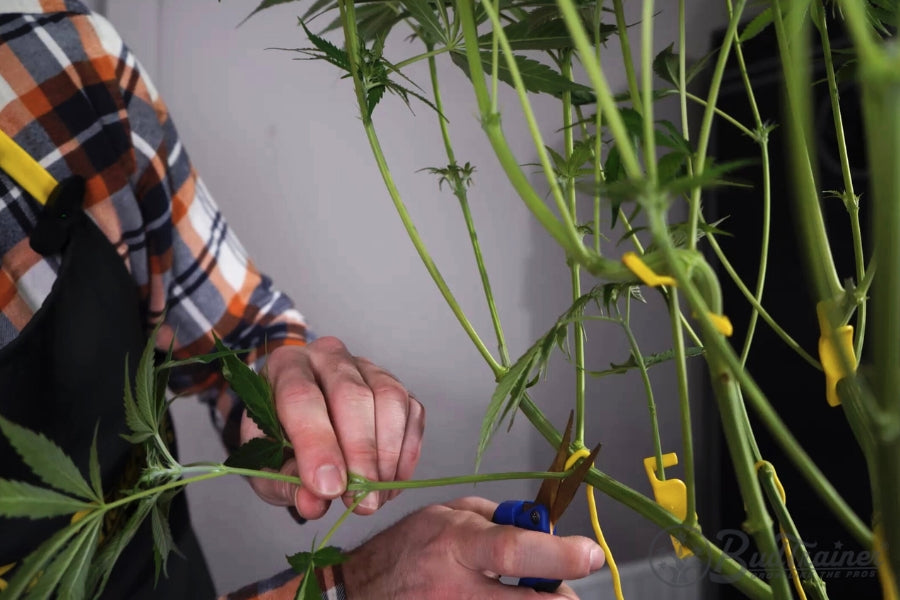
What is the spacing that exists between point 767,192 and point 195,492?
3.15ft

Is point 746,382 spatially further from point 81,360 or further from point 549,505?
point 81,360

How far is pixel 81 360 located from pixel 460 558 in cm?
43

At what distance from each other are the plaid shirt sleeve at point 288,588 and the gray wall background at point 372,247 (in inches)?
24.6

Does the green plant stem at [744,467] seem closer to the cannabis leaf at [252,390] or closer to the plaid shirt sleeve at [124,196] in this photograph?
the cannabis leaf at [252,390]

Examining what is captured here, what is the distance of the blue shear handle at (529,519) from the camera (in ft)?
0.78

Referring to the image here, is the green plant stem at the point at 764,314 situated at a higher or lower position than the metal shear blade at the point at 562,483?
higher

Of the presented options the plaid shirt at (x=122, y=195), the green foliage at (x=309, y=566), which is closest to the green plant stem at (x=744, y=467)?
the green foliage at (x=309, y=566)

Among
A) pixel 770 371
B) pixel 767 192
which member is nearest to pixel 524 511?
pixel 767 192

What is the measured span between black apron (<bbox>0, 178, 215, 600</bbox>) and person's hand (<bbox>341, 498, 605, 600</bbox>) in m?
0.29

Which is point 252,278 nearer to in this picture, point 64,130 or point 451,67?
point 64,130

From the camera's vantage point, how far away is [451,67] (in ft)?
3.62

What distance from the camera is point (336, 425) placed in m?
0.33

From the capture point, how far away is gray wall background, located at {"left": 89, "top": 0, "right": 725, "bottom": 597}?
99cm

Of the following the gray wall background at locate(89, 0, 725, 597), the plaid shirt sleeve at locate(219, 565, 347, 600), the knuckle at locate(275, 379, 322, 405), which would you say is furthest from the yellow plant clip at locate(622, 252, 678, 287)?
the gray wall background at locate(89, 0, 725, 597)
